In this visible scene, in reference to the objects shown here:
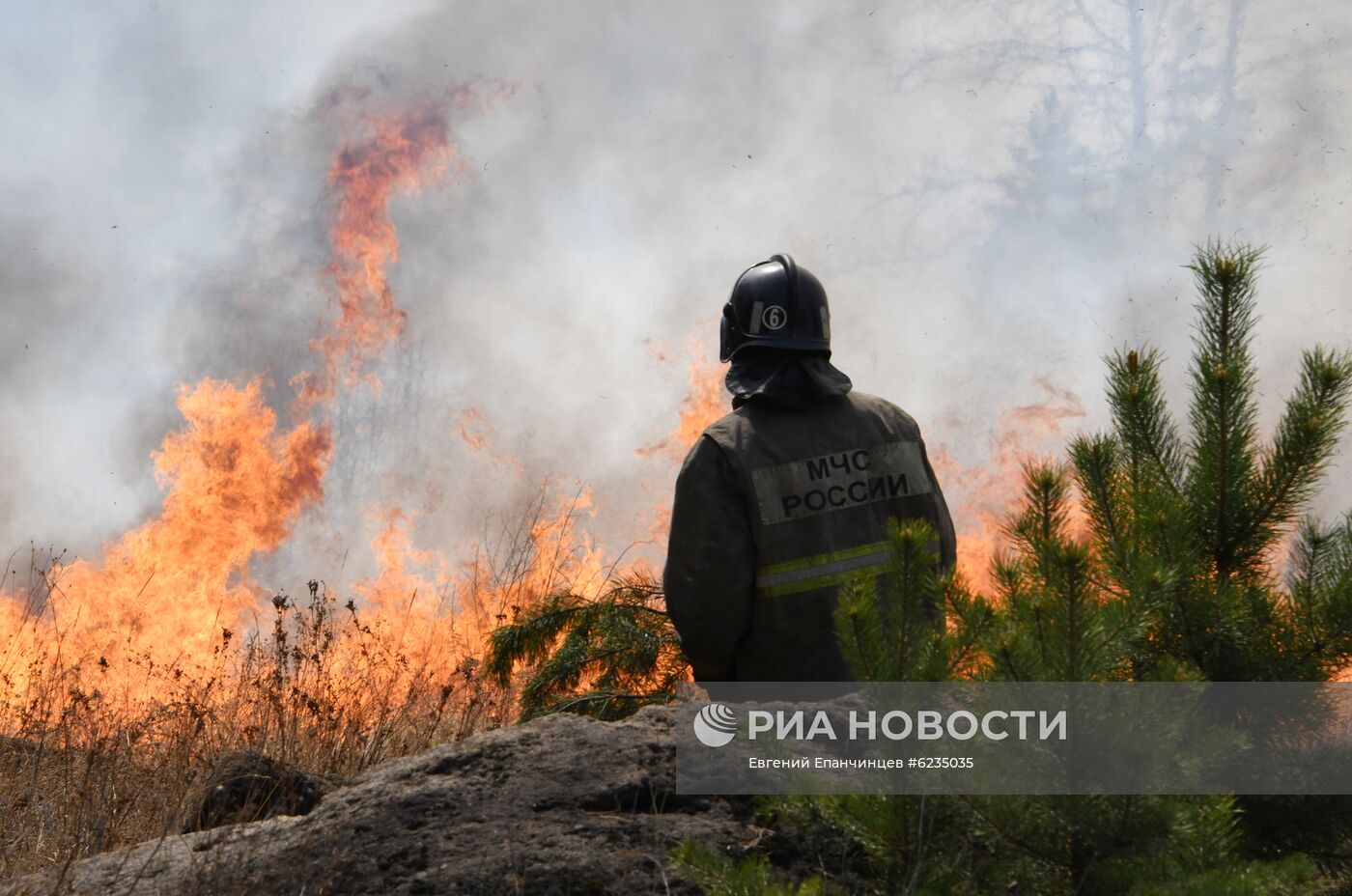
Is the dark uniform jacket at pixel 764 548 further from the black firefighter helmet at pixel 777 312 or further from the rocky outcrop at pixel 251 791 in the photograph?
the rocky outcrop at pixel 251 791

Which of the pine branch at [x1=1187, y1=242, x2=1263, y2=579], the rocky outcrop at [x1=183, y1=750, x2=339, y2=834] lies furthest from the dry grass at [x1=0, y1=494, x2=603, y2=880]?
→ the pine branch at [x1=1187, y1=242, x2=1263, y2=579]

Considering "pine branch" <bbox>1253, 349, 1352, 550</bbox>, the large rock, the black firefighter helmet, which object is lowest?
the large rock

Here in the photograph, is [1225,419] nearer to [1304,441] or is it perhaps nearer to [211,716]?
[1304,441]

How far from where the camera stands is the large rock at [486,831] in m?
2.37

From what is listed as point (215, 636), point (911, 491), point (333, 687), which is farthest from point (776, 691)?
A: point (215, 636)

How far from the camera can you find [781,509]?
3.75 metres

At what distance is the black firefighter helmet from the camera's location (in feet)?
13.0

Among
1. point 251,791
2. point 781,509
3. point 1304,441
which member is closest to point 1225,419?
point 1304,441

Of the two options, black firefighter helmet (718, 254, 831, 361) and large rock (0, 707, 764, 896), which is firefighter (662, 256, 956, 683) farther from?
large rock (0, 707, 764, 896)

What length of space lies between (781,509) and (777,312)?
0.74 meters

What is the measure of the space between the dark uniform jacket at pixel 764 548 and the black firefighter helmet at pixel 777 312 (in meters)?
0.32

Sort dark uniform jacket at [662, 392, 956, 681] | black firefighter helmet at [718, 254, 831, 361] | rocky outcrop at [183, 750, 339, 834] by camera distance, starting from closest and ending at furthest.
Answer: rocky outcrop at [183, 750, 339, 834], dark uniform jacket at [662, 392, 956, 681], black firefighter helmet at [718, 254, 831, 361]

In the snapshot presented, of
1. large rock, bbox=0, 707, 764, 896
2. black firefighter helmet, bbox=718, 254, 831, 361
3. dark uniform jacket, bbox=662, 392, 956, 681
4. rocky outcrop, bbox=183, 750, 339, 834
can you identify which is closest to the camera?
large rock, bbox=0, 707, 764, 896

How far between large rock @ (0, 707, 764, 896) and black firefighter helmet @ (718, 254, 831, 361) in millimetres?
1576
